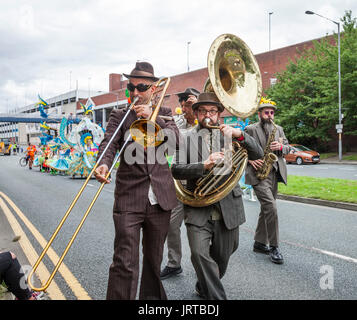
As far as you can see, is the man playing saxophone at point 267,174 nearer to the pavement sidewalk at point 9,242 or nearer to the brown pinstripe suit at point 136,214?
the brown pinstripe suit at point 136,214

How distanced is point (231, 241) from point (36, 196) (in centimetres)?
871

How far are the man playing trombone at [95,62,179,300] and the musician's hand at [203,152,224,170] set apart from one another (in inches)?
13.1

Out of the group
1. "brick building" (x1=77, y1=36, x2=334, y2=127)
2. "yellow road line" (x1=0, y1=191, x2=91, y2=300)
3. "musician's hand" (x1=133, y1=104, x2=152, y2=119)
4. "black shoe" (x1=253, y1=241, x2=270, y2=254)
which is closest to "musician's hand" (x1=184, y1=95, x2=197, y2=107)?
"musician's hand" (x1=133, y1=104, x2=152, y2=119)

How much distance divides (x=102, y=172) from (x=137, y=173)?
27cm

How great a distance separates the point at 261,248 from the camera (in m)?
4.89

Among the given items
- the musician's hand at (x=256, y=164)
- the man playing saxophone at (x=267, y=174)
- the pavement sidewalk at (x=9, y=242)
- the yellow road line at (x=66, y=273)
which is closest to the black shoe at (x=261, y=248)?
the man playing saxophone at (x=267, y=174)

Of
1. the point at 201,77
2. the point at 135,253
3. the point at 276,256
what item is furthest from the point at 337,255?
the point at 201,77

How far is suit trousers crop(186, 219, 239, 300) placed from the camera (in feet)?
9.74

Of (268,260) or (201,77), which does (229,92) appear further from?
(201,77)
